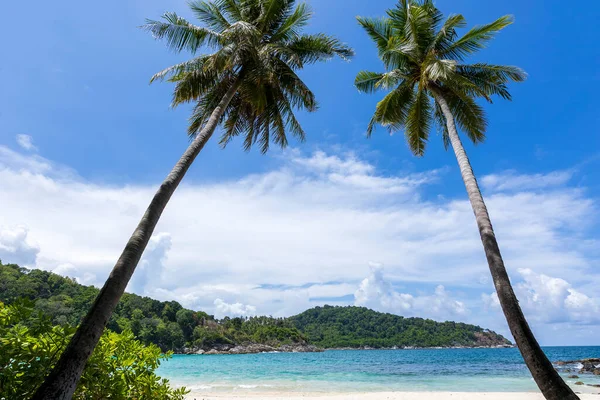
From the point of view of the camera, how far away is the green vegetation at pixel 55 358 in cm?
383

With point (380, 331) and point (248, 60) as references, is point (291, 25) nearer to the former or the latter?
point (248, 60)

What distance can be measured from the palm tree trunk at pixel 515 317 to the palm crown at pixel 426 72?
4.43 metres

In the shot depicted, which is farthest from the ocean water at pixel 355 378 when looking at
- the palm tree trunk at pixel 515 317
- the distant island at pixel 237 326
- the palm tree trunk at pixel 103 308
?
the distant island at pixel 237 326

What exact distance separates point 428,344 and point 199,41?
128655mm

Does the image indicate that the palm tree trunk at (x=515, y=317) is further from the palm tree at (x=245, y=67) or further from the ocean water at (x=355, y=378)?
the ocean water at (x=355, y=378)

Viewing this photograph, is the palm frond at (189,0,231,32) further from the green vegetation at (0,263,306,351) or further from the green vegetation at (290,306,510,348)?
the green vegetation at (290,306,510,348)

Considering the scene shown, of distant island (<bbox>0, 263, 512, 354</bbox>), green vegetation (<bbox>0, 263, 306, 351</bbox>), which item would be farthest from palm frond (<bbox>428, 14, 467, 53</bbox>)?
distant island (<bbox>0, 263, 512, 354</bbox>)

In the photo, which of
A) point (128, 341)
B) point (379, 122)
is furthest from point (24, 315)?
point (379, 122)

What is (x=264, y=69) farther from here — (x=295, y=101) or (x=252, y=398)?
(x=252, y=398)

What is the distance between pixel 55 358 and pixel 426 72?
10461 millimetres

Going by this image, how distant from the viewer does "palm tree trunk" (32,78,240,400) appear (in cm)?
374

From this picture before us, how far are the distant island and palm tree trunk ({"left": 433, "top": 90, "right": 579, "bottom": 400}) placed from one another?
179 ft

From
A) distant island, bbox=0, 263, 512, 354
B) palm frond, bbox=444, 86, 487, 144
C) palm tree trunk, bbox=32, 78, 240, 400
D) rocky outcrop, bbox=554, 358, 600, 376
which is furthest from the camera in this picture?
distant island, bbox=0, 263, 512, 354

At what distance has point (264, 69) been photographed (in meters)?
9.59
